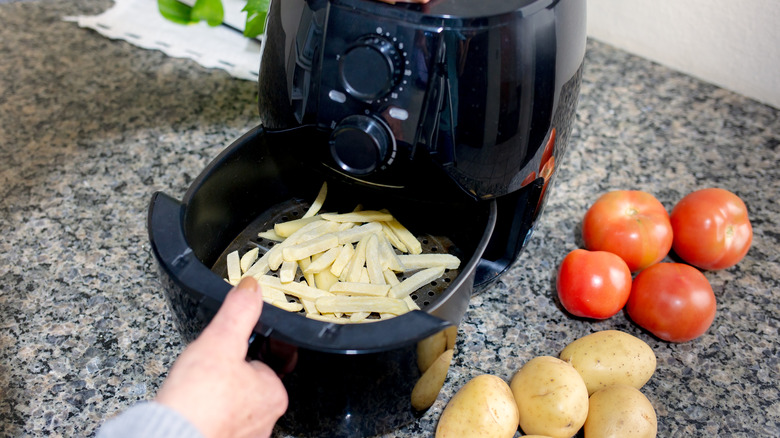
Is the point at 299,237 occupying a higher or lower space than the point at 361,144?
lower

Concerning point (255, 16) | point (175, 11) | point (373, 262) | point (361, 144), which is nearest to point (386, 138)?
point (361, 144)

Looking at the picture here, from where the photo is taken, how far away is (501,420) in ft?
2.20

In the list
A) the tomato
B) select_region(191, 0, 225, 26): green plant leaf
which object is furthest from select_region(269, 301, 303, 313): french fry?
select_region(191, 0, 225, 26): green plant leaf

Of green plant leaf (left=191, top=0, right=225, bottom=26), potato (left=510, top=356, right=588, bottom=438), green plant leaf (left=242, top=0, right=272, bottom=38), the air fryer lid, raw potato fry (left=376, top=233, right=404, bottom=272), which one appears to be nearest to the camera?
the air fryer lid

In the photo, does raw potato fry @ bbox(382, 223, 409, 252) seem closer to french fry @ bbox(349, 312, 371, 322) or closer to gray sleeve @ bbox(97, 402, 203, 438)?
french fry @ bbox(349, 312, 371, 322)

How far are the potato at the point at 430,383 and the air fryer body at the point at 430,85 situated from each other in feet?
0.57

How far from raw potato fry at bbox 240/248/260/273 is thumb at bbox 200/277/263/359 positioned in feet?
0.68

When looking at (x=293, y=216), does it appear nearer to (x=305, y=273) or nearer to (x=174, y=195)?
(x=305, y=273)

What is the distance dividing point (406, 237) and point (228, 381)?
36 centimetres

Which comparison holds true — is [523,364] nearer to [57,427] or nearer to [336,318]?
[336,318]

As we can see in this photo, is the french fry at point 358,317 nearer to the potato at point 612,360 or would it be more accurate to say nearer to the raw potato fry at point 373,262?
the raw potato fry at point 373,262

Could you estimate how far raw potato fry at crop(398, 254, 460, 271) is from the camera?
802mm

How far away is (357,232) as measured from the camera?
2.68 feet

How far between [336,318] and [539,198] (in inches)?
10.7
